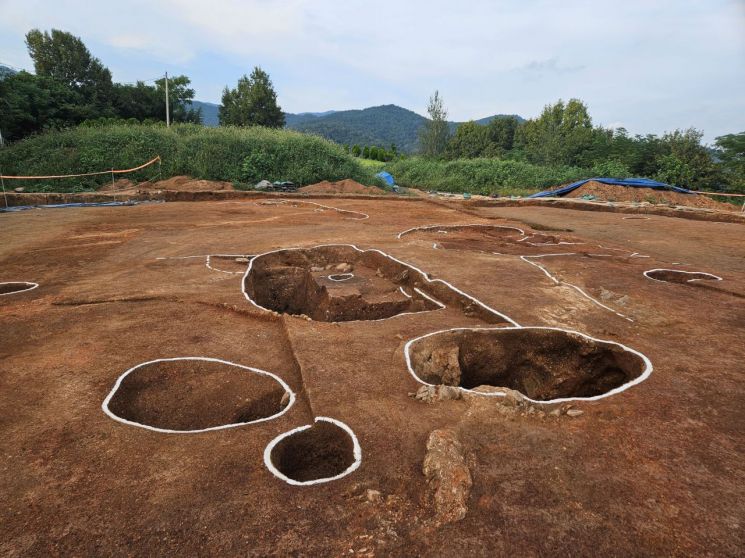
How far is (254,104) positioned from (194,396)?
3671 cm

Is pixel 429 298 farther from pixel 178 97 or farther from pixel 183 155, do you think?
pixel 178 97

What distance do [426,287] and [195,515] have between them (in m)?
3.65

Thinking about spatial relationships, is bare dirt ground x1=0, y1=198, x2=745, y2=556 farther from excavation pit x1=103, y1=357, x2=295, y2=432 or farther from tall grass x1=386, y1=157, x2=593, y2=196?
tall grass x1=386, y1=157, x2=593, y2=196

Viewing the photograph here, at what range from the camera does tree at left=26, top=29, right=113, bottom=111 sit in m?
30.5

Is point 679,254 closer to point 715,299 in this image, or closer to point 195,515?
point 715,299

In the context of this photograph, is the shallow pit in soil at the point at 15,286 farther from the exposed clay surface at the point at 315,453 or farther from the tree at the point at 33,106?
the tree at the point at 33,106

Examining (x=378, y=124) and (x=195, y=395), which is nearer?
(x=195, y=395)

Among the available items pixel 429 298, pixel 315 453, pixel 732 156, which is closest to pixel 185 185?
pixel 429 298

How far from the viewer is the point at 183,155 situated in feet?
59.0

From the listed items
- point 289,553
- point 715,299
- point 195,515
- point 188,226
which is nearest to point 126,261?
point 188,226

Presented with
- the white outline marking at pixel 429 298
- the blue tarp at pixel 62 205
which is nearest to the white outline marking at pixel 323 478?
the white outline marking at pixel 429 298

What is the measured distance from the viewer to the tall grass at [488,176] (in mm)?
21422

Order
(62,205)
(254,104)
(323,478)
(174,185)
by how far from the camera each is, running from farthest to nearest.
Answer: (254,104) → (174,185) → (62,205) → (323,478)

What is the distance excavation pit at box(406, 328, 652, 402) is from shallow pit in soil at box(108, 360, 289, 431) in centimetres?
116
